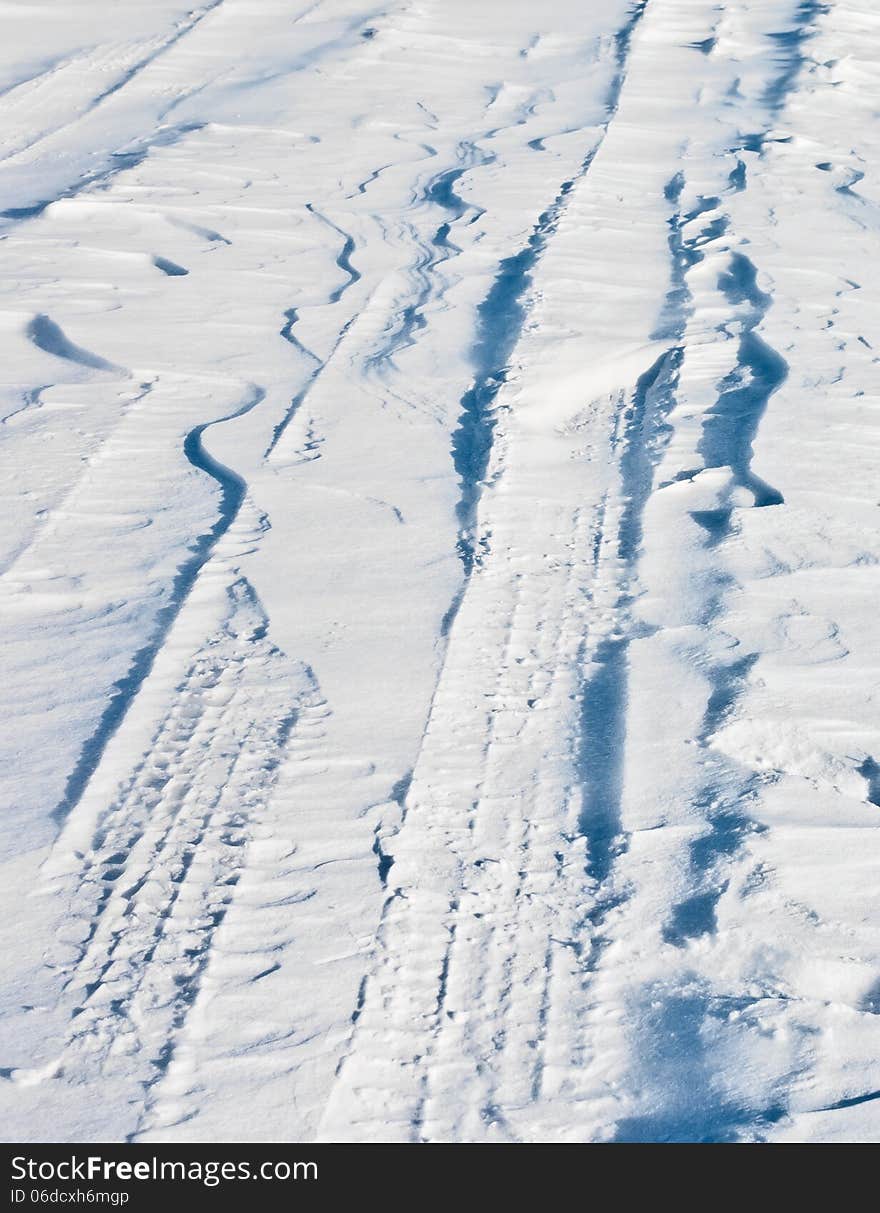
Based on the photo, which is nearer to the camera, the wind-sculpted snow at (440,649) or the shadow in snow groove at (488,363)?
the wind-sculpted snow at (440,649)

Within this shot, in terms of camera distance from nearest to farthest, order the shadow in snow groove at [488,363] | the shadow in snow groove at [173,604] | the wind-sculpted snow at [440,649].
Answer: the wind-sculpted snow at [440,649] < the shadow in snow groove at [173,604] < the shadow in snow groove at [488,363]

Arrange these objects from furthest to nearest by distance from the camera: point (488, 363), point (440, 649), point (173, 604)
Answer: point (488, 363), point (173, 604), point (440, 649)

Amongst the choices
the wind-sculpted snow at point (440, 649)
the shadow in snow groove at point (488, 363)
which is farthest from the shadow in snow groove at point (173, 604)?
the shadow in snow groove at point (488, 363)

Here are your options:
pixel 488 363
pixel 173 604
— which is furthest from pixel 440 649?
pixel 488 363

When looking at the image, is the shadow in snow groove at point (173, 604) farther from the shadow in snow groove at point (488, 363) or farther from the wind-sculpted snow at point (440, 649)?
the shadow in snow groove at point (488, 363)

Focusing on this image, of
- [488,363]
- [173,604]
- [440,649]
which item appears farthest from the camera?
[488,363]

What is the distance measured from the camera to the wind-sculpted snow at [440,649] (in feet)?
6.50

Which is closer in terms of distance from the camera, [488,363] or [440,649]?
[440,649]

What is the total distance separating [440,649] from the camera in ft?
9.37

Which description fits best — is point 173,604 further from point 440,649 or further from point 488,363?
point 488,363

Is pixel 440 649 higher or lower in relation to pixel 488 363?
lower

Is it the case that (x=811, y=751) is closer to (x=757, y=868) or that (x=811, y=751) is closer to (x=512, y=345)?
(x=757, y=868)

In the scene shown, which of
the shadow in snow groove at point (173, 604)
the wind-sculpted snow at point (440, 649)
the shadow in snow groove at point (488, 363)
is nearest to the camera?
the wind-sculpted snow at point (440, 649)
